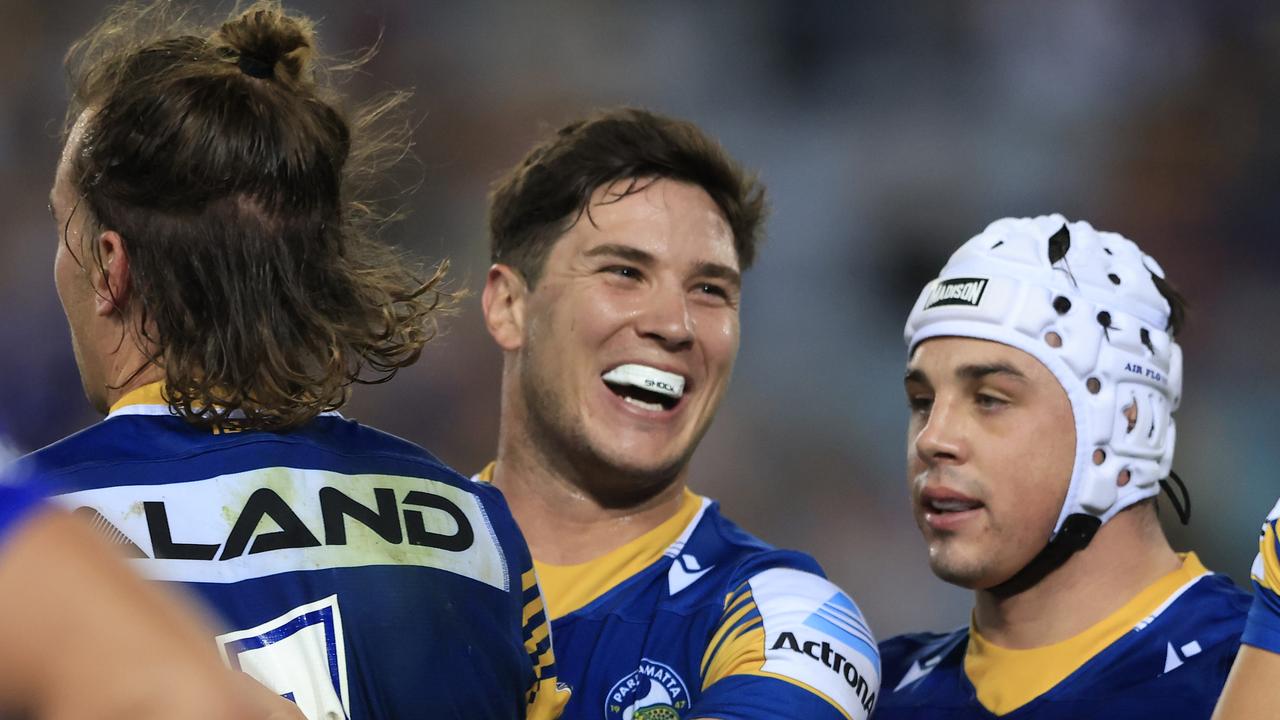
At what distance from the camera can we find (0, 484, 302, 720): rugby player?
2.68 ft

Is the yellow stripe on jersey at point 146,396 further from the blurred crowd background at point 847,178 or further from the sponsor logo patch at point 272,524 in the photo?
→ the blurred crowd background at point 847,178

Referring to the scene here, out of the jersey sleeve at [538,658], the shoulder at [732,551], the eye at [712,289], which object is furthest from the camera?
the eye at [712,289]

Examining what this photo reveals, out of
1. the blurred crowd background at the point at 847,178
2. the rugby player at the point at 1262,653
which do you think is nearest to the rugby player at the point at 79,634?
the rugby player at the point at 1262,653

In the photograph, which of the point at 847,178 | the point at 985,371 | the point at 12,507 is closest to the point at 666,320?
the point at 985,371

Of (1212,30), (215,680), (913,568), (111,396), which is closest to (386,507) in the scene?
(111,396)

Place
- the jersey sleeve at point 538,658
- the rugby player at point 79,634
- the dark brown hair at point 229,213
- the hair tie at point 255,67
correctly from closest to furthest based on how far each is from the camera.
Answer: the rugby player at point 79,634, the dark brown hair at point 229,213, the hair tie at point 255,67, the jersey sleeve at point 538,658

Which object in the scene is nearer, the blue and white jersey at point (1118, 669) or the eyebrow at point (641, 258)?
the blue and white jersey at point (1118, 669)

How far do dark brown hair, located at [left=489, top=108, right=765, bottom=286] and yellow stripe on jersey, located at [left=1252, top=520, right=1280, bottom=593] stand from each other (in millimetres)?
1894

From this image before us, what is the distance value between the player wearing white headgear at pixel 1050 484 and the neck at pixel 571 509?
699 mm

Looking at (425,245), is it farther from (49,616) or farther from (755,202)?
(49,616)

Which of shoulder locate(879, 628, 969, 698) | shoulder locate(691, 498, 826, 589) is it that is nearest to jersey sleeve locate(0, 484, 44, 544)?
shoulder locate(691, 498, 826, 589)

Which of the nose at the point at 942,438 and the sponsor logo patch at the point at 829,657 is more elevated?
the nose at the point at 942,438

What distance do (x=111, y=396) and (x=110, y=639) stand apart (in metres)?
1.32

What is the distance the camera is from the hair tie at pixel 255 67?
6.79 feet
